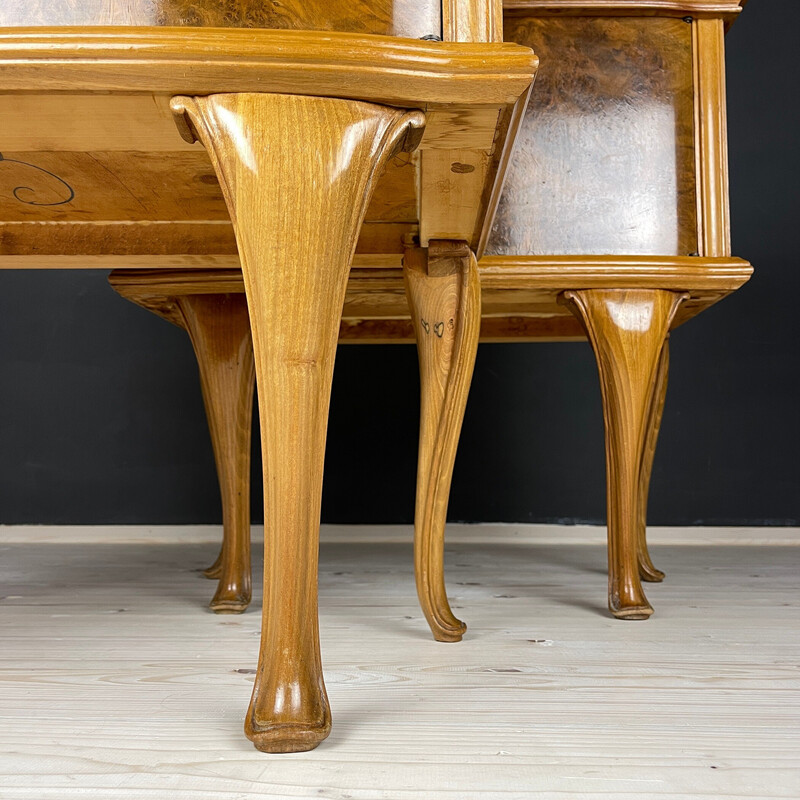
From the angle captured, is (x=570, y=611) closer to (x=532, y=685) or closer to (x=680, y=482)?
(x=532, y=685)

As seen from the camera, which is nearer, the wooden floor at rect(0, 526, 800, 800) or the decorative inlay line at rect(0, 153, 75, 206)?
the wooden floor at rect(0, 526, 800, 800)

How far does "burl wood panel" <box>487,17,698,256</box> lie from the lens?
3.55ft

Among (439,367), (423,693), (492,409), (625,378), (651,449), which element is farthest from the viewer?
(492,409)

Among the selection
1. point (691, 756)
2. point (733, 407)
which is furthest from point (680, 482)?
point (691, 756)

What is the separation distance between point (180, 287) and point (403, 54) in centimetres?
65

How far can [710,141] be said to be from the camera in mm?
1084

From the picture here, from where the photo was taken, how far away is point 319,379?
581 millimetres

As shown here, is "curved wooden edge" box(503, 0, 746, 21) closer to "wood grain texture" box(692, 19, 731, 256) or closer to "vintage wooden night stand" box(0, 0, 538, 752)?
"wood grain texture" box(692, 19, 731, 256)

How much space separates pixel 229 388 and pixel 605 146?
2.00 ft

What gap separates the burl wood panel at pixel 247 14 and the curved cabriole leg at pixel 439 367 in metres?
0.38

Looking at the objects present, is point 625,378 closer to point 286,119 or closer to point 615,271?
point 615,271

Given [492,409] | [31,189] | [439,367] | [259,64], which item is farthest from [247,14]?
[492,409]

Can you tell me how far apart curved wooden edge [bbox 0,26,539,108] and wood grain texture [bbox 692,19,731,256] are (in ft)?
1.99

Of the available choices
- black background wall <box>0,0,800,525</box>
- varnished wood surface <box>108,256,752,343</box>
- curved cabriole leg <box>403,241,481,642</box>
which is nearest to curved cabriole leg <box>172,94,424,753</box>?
curved cabriole leg <box>403,241,481,642</box>
